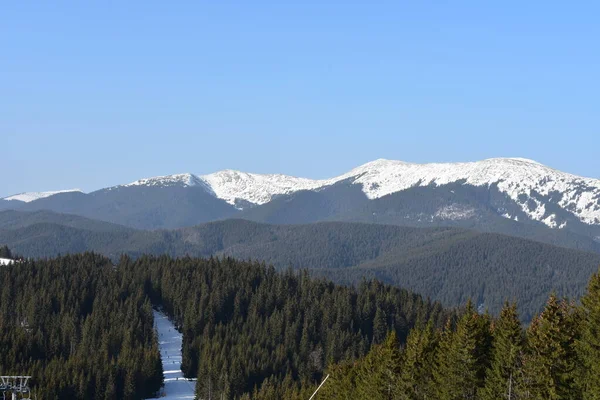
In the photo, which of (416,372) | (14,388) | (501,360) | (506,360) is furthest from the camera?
(416,372)

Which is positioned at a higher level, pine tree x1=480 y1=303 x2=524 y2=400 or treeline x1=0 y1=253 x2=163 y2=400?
pine tree x1=480 y1=303 x2=524 y2=400

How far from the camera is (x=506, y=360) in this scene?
64500 millimetres

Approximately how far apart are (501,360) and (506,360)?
788 millimetres

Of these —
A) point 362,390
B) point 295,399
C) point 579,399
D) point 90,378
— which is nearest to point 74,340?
point 90,378

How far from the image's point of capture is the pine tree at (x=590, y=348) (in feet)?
190

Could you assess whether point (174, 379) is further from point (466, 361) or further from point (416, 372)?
point (466, 361)

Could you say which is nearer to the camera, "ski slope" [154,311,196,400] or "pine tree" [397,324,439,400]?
"pine tree" [397,324,439,400]

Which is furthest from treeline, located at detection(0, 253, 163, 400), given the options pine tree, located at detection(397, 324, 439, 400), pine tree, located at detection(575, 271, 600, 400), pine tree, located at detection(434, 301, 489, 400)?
pine tree, located at detection(575, 271, 600, 400)

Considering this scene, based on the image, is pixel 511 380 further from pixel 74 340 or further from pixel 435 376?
pixel 74 340

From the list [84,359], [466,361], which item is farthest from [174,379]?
[466,361]

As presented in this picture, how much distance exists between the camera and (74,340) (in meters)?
193

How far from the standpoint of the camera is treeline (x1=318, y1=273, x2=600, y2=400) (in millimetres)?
59562

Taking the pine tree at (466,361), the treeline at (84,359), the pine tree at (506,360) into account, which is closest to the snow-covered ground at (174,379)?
the treeline at (84,359)

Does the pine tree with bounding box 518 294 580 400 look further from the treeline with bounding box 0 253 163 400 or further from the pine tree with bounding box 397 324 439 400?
the treeline with bounding box 0 253 163 400
